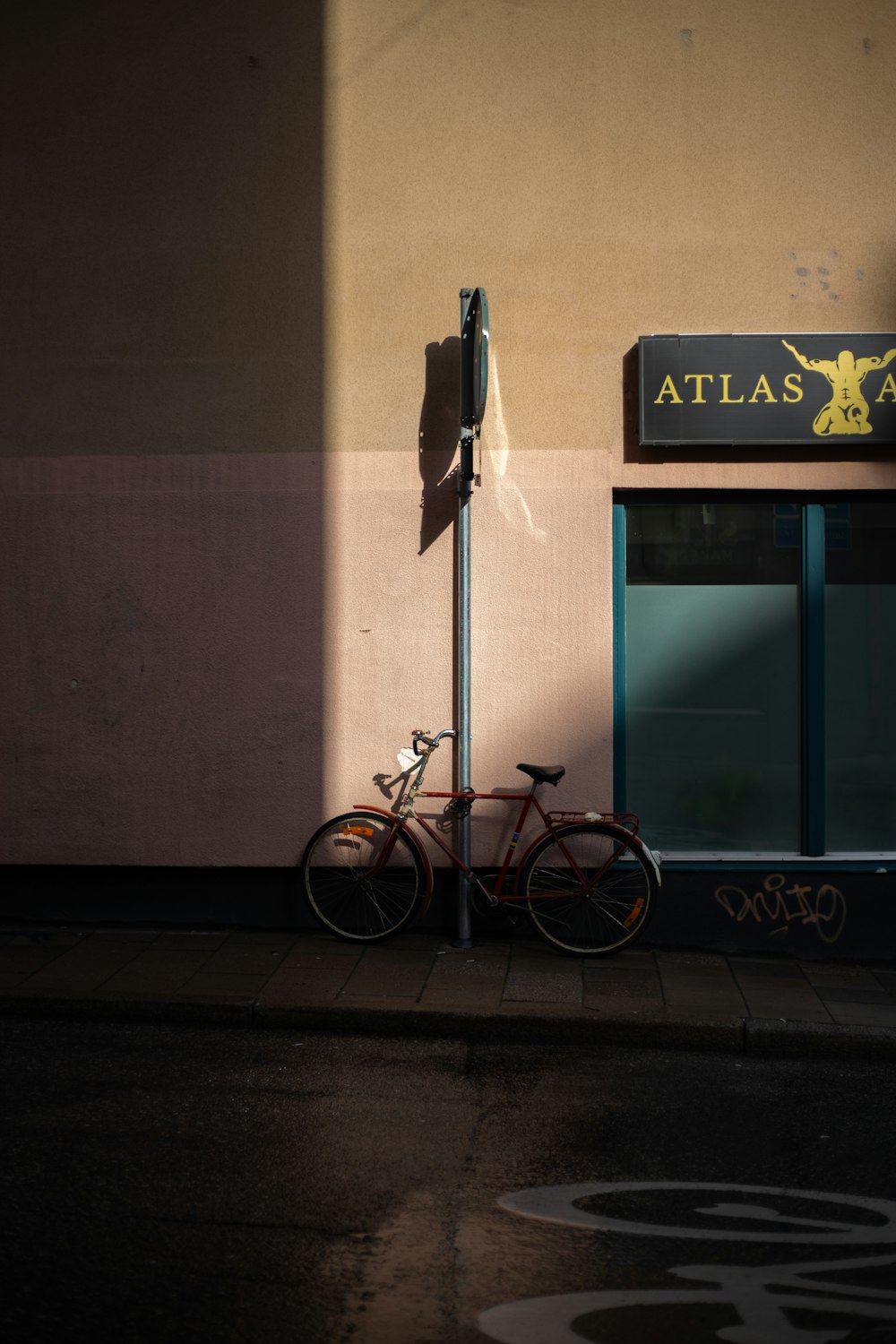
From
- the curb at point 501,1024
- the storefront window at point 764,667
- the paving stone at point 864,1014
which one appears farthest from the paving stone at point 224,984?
the paving stone at point 864,1014

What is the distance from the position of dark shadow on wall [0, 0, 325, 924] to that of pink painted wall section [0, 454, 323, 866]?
0.01m

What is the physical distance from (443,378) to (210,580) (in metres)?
1.92

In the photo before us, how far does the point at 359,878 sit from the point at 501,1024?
1681mm

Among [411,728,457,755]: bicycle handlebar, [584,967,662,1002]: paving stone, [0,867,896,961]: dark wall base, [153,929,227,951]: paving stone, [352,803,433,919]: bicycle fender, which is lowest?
[584,967,662,1002]: paving stone

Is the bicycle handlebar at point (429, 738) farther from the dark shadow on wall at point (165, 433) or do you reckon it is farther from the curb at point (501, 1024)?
the curb at point (501, 1024)

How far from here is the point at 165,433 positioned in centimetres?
815

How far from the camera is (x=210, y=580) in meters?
8.13

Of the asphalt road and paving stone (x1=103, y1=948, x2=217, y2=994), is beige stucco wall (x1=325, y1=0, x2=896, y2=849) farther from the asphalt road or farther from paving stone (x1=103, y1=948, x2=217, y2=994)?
the asphalt road

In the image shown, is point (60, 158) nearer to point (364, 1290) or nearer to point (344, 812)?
point (344, 812)

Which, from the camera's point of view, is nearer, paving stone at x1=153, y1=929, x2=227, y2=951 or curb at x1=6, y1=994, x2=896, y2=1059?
curb at x1=6, y1=994, x2=896, y2=1059

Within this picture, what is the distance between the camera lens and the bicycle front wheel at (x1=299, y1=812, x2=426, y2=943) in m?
7.89

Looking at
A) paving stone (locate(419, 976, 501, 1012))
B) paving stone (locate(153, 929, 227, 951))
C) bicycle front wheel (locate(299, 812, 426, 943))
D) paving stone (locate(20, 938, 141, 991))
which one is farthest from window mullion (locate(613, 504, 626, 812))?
paving stone (locate(20, 938, 141, 991))

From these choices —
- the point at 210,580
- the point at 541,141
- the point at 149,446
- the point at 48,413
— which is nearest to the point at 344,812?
the point at 210,580

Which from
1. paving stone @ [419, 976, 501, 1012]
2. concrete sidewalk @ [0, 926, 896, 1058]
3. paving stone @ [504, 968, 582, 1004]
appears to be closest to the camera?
concrete sidewalk @ [0, 926, 896, 1058]
